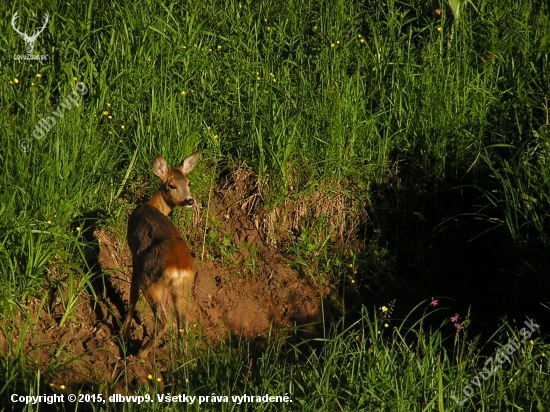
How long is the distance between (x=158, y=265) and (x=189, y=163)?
4.15 ft

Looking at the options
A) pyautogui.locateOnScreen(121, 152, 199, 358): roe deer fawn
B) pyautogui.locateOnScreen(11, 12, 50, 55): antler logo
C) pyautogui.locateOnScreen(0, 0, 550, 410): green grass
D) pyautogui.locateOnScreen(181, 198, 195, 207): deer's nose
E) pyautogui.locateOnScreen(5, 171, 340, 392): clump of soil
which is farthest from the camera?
pyautogui.locateOnScreen(11, 12, 50, 55): antler logo

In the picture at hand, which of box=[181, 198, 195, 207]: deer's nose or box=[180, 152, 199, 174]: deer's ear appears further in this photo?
box=[180, 152, 199, 174]: deer's ear

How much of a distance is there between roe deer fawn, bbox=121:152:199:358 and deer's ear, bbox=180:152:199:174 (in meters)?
0.24

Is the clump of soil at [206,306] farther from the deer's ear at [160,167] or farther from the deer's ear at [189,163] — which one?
the deer's ear at [160,167]

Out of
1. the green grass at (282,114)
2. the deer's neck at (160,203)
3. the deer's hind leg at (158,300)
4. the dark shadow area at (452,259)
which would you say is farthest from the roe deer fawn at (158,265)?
the dark shadow area at (452,259)

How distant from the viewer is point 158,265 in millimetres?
5547

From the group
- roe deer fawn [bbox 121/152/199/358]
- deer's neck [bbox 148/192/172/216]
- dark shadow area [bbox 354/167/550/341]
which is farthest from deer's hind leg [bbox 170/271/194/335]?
dark shadow area [bbox 354/167/550/341]

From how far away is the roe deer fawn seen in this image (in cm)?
553

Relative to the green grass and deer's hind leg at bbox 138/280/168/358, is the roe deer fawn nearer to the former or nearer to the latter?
deer's hind leg at bbox 138/280/168/358

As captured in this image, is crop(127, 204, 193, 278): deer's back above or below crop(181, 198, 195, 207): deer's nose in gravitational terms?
below

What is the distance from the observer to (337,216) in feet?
23.2

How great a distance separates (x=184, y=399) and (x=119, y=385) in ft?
3.65

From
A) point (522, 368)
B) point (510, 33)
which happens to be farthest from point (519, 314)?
point (510, 33)

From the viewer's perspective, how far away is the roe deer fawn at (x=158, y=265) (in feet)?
18.1
